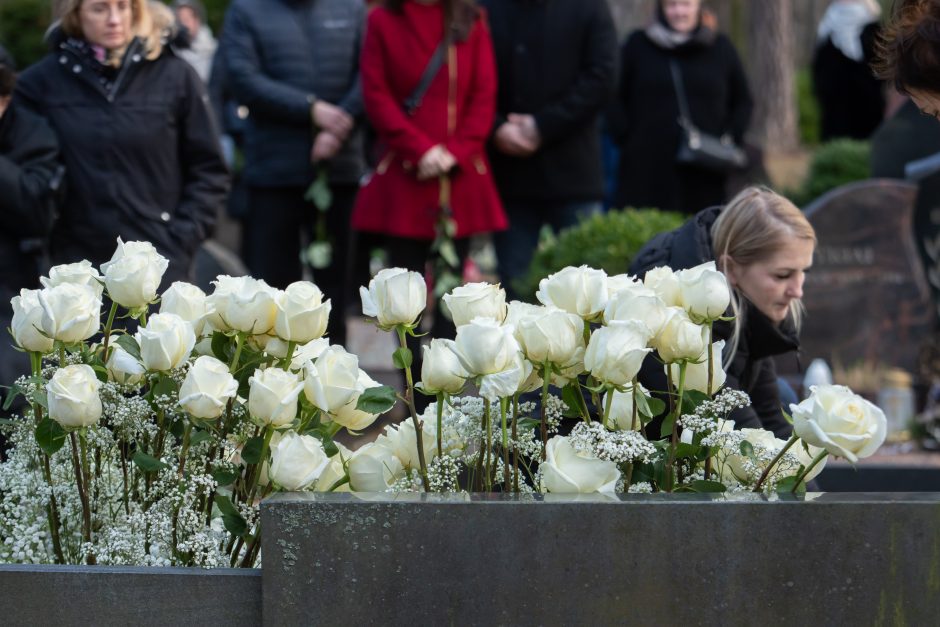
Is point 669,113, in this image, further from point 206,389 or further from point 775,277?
point 206,389

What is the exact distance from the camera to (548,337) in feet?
6.52

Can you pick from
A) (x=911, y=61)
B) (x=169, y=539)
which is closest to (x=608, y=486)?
(x=169, y=539)

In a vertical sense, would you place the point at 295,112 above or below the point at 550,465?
above

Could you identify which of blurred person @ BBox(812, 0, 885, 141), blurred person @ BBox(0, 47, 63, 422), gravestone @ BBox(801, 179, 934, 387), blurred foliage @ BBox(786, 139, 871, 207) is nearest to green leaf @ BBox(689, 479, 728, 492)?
blurred person @ BBox(0, 47, 63, 422)

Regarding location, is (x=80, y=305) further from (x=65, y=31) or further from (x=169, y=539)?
(x=65, y=31)

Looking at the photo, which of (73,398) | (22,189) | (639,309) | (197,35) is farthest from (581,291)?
(197,35)

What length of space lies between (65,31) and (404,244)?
1.88m

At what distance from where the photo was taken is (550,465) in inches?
80.0

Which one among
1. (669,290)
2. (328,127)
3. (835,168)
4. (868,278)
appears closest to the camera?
(669,290)

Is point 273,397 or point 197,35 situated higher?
point 197,35

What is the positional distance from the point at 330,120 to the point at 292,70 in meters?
0.30

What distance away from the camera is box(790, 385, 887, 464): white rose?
1.96m

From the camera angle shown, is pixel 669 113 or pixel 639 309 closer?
Result: pixel 639 309

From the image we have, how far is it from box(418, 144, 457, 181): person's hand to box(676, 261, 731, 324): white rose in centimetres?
381
